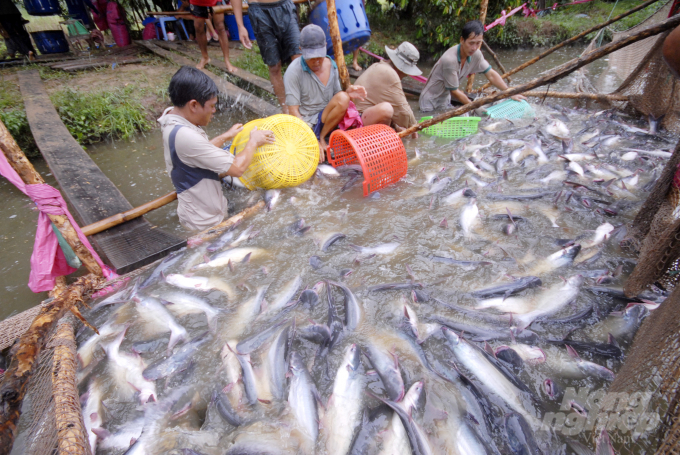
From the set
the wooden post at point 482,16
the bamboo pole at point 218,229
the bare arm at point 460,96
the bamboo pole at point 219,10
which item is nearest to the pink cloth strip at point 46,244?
the bamboo pole at point 218,229

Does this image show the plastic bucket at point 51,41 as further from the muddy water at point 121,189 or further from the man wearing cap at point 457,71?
the man wearing cap at point 457,71

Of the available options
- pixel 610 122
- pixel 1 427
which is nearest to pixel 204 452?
pixel 1 427

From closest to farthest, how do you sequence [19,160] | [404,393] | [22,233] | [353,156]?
[404,393] < [19,160] < [22,233] < [353,156]

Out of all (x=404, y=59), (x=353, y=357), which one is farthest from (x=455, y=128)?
(x=353, y=357)

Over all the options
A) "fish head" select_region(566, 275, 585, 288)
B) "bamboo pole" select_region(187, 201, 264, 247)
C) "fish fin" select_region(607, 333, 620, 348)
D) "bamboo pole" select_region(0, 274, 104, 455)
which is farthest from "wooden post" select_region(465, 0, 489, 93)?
"bamboo pole" select_region(0, 274, 104, 455)

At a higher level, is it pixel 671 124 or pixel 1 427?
pixel 1 427

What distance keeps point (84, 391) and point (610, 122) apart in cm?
773

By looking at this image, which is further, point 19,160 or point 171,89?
point 171,89

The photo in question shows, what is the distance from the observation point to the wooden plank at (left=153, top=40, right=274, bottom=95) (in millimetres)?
7188

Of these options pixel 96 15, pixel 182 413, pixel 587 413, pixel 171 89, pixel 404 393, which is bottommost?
pixel 587 413

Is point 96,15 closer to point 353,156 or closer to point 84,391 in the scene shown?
point 353,156

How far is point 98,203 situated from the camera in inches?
147

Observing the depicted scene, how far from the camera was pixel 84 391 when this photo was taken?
7.28 ft

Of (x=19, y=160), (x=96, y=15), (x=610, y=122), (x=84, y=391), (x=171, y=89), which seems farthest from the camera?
(x=96, y=15)
